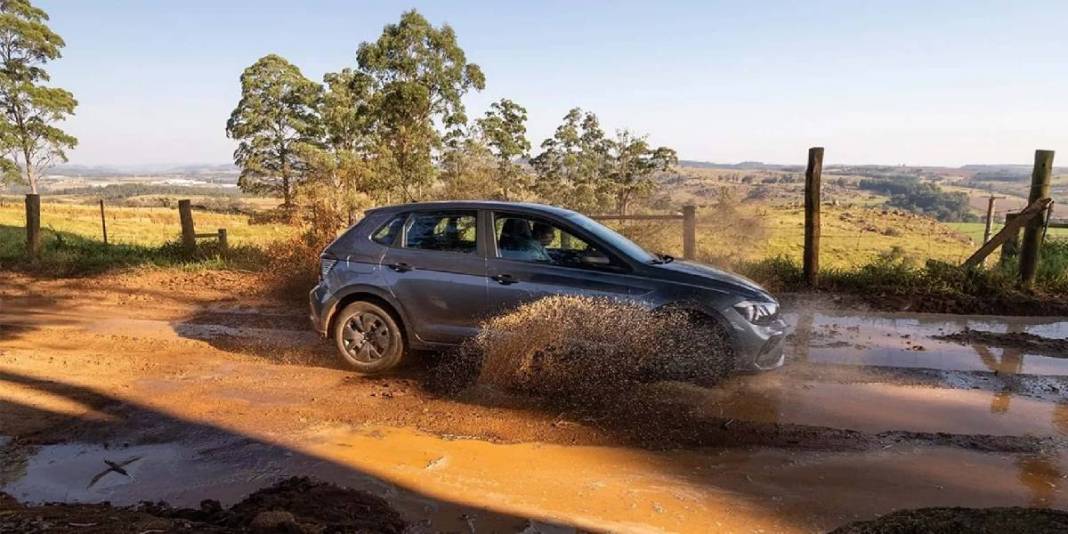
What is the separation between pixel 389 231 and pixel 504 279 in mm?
1354

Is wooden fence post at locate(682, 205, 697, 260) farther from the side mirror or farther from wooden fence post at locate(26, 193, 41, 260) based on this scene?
wooden fence post at locate(26, 193, 41, 260)

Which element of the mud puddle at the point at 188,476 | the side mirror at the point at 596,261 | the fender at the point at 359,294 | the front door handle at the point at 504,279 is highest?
the side mirror at the point at 596,261

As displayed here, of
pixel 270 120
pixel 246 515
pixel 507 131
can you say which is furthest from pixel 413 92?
pixel 246 515

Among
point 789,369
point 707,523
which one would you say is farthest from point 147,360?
point 789,369

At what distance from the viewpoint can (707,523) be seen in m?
3.42

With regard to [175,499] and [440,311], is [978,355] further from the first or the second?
[175,499]

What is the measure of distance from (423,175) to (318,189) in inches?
631

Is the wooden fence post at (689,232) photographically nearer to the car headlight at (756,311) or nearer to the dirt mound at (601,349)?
the car headlight at (756,311)

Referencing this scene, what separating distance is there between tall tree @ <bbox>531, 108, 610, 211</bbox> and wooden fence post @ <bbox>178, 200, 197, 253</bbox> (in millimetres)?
13364

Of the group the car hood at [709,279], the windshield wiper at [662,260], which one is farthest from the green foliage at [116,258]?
the car hood at [709,279]

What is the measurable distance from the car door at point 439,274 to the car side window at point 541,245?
0.81ft

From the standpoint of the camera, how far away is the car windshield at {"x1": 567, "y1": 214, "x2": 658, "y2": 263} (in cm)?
567

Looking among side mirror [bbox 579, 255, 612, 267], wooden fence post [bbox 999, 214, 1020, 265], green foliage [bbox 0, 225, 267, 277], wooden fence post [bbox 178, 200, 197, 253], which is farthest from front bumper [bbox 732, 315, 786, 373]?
wooden fence post [bbox 178, 200, 197, 253]

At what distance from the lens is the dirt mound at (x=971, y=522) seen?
2.33 meters
